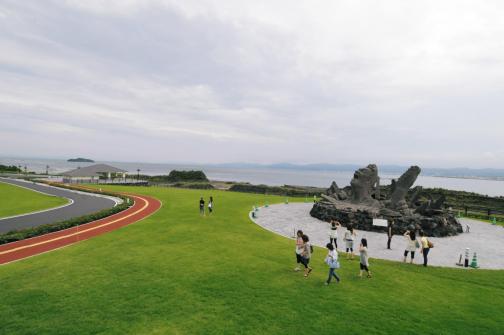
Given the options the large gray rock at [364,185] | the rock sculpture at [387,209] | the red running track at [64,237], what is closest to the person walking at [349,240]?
the rock sculpture at [387,209]

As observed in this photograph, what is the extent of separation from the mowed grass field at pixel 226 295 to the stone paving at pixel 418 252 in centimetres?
200

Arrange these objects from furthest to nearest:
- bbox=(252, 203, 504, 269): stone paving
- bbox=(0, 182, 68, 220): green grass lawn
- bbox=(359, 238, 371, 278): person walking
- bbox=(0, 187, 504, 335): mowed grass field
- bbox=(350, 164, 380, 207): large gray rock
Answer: bbox=(350, 164, 380, 207): large gray rock, bbox=(0, 182, 68, 220): green grass lawn, bbox=(252, 203, 504, 269): stone paving, bbox=(359, 238, 371, 278): person walking, bbox=(0, 187, 504, 335): mowed grass field

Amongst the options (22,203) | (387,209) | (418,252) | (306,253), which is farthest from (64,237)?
(387,209)

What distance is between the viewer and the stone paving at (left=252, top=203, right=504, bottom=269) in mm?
15852

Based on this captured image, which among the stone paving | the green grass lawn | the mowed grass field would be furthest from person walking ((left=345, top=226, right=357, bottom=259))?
the green grass lawn

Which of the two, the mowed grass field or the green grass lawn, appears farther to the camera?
the green grass lawn

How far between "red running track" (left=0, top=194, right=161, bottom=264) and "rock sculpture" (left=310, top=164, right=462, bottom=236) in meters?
17.4

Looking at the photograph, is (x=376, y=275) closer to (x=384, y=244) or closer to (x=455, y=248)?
(x=384, y=244)

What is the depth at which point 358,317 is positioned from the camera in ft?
29.7

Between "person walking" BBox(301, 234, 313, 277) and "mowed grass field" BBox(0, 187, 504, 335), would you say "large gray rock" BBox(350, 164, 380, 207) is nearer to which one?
"mowed grass field" BBox(0, 187, 504, 335)

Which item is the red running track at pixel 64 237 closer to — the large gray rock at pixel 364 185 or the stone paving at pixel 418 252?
the stone paving at pixel 418 252

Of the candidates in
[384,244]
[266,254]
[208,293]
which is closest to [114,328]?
[208,293]

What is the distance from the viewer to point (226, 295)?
10.2 metres

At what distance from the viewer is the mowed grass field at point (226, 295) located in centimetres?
848
